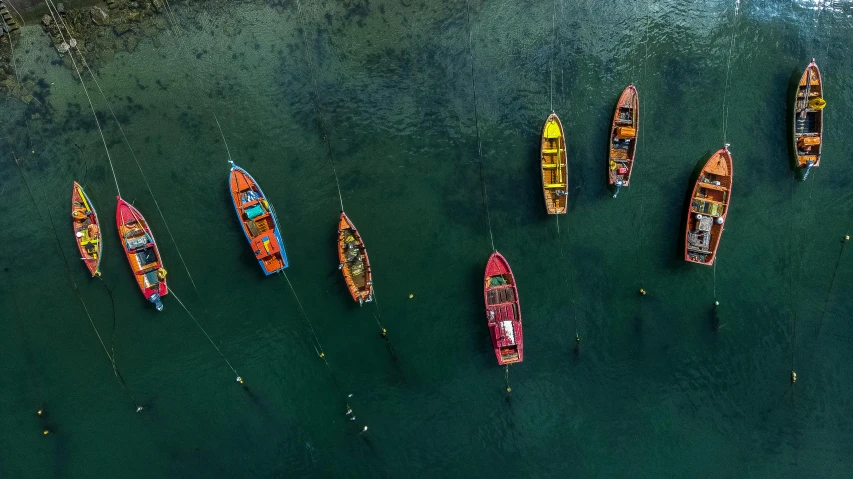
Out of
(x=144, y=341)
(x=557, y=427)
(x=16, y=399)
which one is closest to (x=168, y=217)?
(x=144, y=341)

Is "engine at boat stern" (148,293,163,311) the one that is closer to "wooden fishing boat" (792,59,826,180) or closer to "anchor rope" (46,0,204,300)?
"anchor rope" (46,0,204,300)

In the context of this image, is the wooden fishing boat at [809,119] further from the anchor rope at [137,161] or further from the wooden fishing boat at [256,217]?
the anchor rope at [137,161]

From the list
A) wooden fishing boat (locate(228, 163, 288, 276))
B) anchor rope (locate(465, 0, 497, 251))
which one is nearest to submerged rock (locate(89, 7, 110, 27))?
wooden fishing boat (locate(228, 163, 288, 276))

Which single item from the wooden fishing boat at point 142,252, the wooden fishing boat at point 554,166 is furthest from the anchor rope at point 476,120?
the wooden fishing boat at point 142,252

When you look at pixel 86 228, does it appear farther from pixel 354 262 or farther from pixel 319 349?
pixel 354 262

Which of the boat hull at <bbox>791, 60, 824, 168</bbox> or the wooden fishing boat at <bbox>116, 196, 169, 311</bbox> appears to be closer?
the wooden fishing boat at <bbox>116, 196, 169, 311</bbox>

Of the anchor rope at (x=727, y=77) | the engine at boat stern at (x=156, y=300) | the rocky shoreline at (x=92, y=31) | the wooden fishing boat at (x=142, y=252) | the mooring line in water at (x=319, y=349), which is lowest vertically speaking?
the mooring line in water at (x=319, y=349)
